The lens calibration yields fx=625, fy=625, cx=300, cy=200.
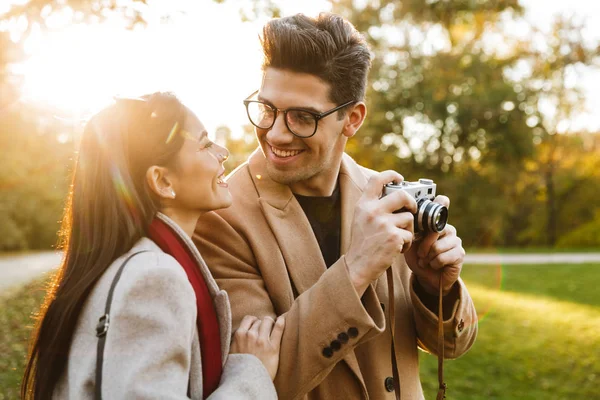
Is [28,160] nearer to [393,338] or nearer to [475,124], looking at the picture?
[393,338]

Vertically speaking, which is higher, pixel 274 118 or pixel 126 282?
pixel 274 118

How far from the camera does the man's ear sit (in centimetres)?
297

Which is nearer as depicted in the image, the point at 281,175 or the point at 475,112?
the point at 281,175

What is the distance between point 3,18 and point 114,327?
567cm

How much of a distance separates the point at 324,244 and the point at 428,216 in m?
0.51

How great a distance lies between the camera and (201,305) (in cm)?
191

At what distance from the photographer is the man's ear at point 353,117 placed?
9.73ft

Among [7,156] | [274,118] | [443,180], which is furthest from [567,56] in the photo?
[274,118]

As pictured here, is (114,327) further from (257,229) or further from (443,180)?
(443,180)

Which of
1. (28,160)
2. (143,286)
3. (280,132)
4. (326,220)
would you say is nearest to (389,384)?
(326,220)

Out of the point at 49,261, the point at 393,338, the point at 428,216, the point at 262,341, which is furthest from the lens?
the point at 49,261

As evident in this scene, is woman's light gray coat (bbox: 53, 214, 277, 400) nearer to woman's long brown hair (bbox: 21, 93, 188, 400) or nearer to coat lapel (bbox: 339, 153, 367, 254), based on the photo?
woman's long brown hair (bbox: 21, 93, 188, 400)

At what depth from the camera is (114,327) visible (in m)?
1.59

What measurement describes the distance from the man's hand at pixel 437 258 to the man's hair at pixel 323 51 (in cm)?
73
